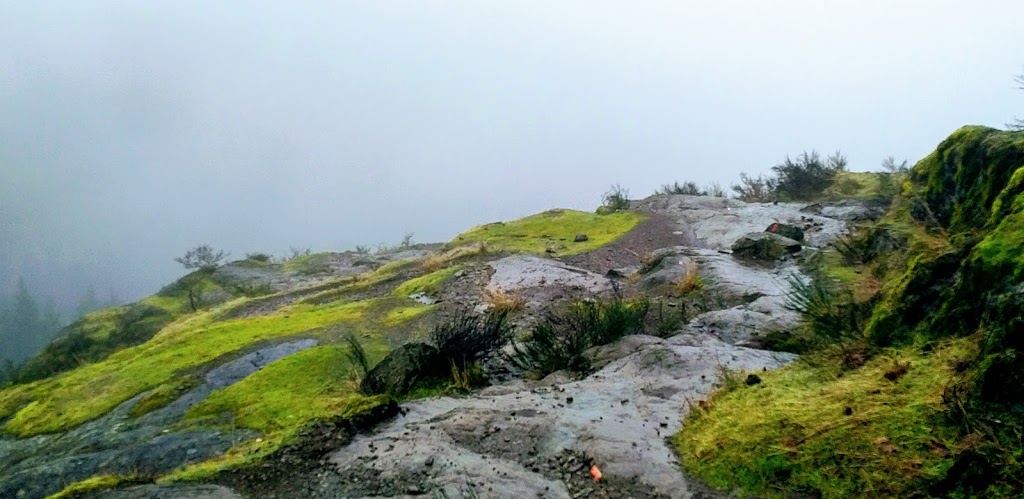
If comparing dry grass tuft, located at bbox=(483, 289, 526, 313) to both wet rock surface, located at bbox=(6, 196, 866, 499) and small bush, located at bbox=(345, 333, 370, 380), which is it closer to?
wet rock surface, located at bbox=(6, 196, 866, 499)

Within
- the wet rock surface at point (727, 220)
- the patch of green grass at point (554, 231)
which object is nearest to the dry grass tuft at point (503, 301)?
the patch of green grass at point (554, 231)

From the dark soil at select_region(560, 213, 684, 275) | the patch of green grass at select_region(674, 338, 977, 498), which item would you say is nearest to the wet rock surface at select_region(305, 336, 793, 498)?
the patch of green grass at select_region(674, 338, 977, 498)

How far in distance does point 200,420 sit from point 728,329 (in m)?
5.44

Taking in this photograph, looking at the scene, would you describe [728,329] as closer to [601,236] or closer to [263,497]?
[263,497]

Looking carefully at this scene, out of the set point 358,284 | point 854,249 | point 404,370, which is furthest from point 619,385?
point 358,284

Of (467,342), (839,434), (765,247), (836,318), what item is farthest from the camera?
(765,247)

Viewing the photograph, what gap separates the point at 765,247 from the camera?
1210 centimetres

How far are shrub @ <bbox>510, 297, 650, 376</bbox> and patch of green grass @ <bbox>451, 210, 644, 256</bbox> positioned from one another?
7547 mm

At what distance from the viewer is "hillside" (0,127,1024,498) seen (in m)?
2.65

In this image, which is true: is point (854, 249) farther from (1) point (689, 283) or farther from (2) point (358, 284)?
(2) point (358, 284)

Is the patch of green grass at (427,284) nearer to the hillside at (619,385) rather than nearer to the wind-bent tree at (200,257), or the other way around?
the hillside at (619,385)

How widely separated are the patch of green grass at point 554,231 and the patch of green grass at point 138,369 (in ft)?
17.9

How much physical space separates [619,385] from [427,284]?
25.4ft

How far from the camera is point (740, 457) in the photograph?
3010 millimetres
